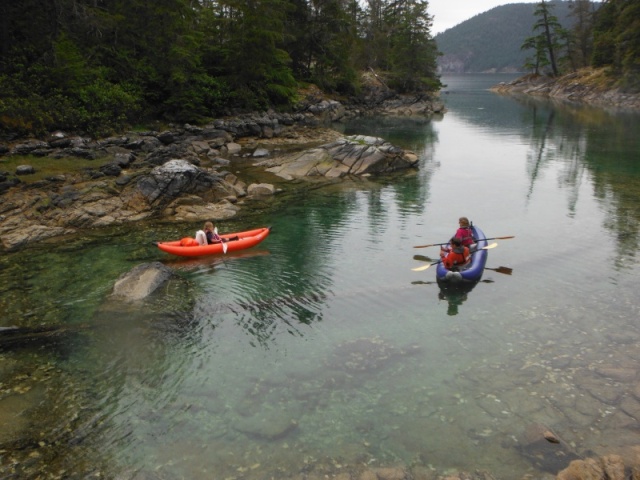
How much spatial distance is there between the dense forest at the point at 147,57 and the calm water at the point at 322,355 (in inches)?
581

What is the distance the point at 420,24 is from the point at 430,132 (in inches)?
1196

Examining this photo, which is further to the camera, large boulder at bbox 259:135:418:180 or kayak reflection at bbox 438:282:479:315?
large boulder at bbox 259:135:418:180

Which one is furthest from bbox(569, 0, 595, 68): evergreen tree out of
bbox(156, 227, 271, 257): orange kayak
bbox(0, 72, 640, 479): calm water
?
bbox(156, 227, 271, 257): orange kayak

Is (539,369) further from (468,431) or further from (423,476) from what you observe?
(423,476)

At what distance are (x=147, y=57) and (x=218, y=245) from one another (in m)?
27.2

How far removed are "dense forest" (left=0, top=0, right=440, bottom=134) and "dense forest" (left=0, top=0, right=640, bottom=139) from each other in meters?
0.07

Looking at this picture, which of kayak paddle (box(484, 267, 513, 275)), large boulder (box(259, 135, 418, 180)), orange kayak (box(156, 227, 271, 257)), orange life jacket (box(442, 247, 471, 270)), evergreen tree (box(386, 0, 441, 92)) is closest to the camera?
orange life jacket (box(442, 247, 471, 270))

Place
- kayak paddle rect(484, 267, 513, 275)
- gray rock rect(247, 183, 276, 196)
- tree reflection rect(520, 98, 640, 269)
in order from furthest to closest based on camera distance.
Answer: gray rock rect(247, 183, 276, 196), tree reflection rect(520, 98, 640, 269), kayak paddle rect(484, 267, 513, 275)

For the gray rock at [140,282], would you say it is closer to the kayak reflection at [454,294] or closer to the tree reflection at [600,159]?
the kayak reflection at [454,294]

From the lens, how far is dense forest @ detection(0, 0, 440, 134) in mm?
28375

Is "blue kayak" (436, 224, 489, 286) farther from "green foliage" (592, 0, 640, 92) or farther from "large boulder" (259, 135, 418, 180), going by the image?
"green foliage" (592, 0, 640, 92)

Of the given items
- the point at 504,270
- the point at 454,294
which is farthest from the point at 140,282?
the point at 504,270

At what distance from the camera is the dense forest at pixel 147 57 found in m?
28.4

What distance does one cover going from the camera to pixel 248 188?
24516 mm
